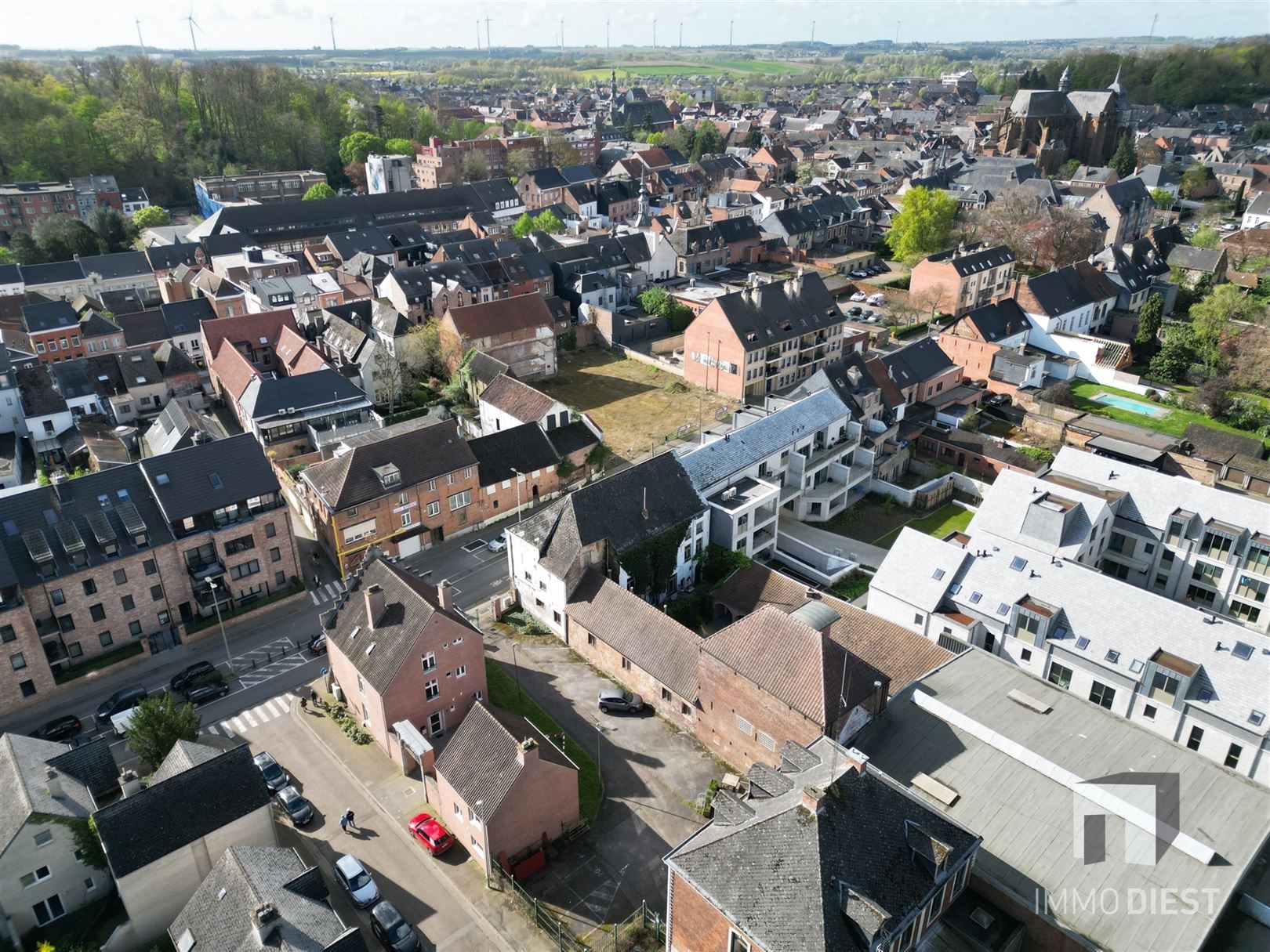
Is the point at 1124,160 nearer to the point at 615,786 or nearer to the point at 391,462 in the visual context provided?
the point at 391,462

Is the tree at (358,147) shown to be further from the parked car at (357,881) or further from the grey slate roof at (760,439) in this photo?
the parked car at (357,881)

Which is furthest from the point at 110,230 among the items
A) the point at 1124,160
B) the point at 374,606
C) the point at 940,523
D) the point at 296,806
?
the point at 1124,160

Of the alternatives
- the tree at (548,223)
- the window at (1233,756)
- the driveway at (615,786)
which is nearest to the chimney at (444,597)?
the driveway at (615,786)

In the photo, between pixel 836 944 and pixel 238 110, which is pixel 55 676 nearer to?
pixel 836 944

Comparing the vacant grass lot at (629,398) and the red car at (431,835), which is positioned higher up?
the vacant grass lot at (629,398)

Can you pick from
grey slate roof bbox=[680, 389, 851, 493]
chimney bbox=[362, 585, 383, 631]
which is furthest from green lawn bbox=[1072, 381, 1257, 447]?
chimney bbox=[362, 585, 383, 631]
